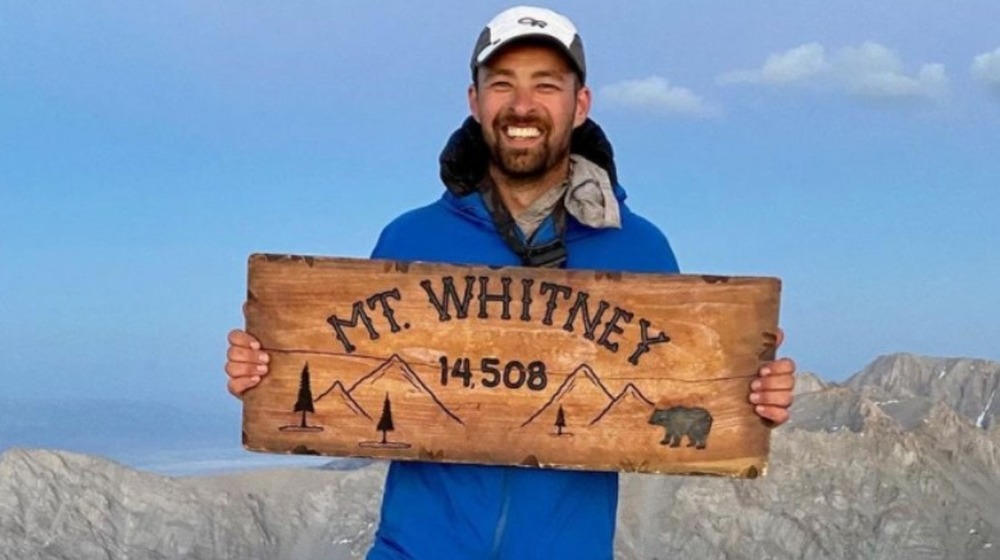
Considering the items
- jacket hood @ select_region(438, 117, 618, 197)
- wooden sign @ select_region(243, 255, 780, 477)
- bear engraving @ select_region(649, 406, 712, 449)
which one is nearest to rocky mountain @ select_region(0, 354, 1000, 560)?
wooden sign @ select_region(243, 255, 780, 477)

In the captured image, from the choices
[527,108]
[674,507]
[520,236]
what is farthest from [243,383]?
[674,507]

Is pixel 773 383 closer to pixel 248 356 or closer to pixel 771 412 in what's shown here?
pixel 771 412

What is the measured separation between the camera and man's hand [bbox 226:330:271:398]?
521 cm

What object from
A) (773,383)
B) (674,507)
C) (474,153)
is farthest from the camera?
(674,507)

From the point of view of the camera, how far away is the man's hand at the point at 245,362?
5207 mm

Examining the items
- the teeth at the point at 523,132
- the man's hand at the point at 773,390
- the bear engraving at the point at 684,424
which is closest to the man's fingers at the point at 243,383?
the teeth at the point at 523,132

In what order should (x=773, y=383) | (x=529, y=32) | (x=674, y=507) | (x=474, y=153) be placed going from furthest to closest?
(x=674, y=507), (x=474, y=153), (x=773, y=383), (x=529, y=32)

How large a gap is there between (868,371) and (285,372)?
148185 millimetres

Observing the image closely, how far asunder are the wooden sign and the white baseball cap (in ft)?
2.68

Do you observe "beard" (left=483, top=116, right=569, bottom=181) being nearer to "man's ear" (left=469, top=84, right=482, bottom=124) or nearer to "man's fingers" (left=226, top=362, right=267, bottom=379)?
"man's ear" (left=469, top=84, right=482, bottom=124)

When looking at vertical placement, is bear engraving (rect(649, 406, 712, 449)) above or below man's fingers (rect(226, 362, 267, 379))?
below

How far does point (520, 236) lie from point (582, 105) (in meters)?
0.56

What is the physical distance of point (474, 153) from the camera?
5305mm

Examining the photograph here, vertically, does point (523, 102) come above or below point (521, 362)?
above
